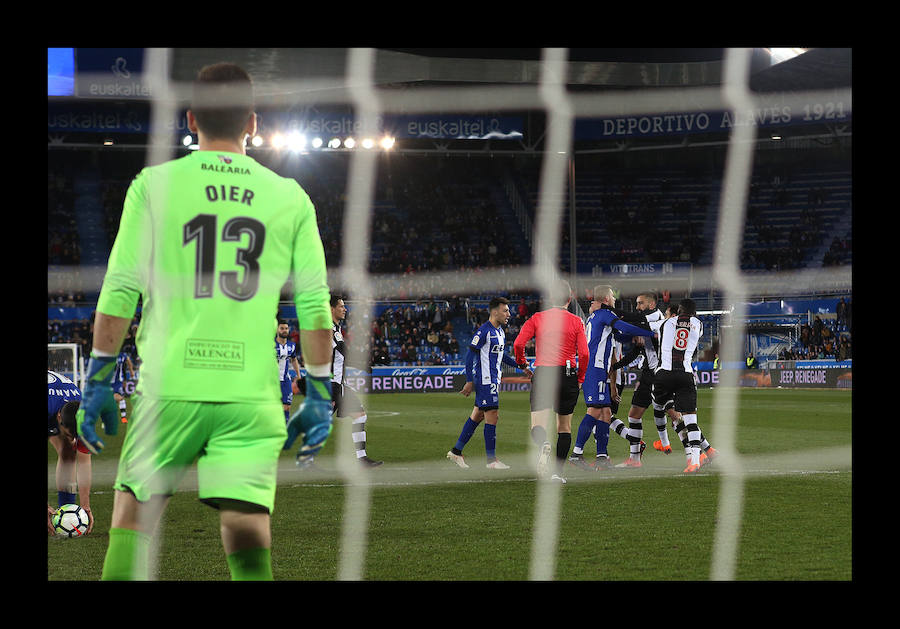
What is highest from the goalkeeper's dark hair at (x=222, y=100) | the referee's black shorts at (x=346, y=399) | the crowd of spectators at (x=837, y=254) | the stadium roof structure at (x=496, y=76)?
the stadium roof structure at (x=496, y=76)

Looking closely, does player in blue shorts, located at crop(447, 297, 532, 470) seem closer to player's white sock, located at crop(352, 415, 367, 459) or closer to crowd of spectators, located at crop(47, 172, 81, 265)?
player's white sock, located at crop(352, 415, 367, 459)

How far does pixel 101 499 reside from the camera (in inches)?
337

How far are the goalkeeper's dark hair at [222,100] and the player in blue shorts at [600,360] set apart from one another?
6844 mm

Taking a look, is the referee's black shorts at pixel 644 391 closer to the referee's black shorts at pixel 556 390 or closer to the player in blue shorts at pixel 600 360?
the player in blue shorts at pixel 600 360

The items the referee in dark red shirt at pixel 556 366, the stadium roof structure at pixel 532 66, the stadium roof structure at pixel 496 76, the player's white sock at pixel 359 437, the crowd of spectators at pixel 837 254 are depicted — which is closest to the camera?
the referee in dark red shirt at pixel 556 366

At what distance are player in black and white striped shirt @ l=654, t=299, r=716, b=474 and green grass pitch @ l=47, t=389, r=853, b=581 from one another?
1.22 feet

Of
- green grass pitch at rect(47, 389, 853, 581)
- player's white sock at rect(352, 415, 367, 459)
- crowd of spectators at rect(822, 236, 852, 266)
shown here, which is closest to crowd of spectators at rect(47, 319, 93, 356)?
green grass pitch at rect(47, 389, 853, 581)

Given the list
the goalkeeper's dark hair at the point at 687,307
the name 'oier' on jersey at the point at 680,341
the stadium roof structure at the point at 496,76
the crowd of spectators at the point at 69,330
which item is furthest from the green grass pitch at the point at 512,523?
the stadium roof structure at the point at 496,76

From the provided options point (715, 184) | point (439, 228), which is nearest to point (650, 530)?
point (439, 228)

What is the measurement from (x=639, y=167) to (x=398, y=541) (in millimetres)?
30617

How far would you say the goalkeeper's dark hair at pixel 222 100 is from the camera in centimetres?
328

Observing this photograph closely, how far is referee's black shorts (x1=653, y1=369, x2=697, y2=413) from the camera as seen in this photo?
9984 mm

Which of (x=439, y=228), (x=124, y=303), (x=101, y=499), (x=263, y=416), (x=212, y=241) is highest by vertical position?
(x=439, y=228)
